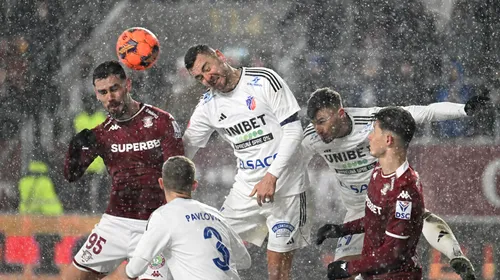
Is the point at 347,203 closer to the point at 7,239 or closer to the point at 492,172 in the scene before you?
the point at 492,172

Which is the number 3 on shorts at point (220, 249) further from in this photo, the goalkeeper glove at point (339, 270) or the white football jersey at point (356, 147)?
the white football jersey at point (356, 147)

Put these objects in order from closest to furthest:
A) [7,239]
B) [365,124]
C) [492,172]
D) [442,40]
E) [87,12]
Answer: [365,124] < [492,172] < [7,239] < [442,40] < [87,12]

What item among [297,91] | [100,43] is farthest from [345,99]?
[100,43]

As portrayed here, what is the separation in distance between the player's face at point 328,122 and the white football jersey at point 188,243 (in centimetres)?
127

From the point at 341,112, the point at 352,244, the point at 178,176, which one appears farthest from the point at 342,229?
the point at 178,176

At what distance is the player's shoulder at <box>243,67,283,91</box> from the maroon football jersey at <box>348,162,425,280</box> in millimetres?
1279

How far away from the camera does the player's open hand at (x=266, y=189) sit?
6703mm

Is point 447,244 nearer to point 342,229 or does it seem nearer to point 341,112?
point 342,229

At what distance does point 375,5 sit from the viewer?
10.8 m

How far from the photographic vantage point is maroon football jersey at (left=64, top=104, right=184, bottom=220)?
681 centimetres

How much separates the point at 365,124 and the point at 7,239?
13.8 feet

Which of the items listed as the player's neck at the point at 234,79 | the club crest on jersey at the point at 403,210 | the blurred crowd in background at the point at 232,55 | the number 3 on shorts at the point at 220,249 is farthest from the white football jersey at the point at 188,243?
the blurred crowd in background at the point at 232,55

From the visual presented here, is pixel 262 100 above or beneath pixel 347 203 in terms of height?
above

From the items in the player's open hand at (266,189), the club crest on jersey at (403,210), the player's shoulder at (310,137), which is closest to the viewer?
the club crest on jersey at (403,210)
